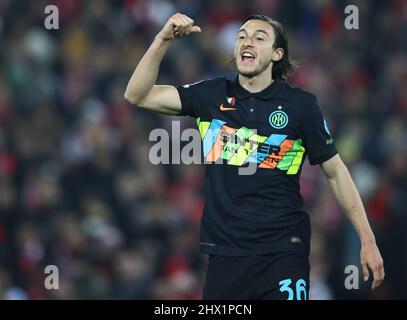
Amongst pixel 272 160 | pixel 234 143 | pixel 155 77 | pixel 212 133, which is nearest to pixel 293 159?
pixel 272 160

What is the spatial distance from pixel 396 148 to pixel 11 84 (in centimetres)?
457

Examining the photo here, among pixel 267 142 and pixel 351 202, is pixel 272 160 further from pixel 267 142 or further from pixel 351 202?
pixel 351 202

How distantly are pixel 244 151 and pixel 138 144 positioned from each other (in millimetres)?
6356

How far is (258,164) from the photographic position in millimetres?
7402

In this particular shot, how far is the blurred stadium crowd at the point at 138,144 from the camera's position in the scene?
11828 mm

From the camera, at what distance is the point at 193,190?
1320cm

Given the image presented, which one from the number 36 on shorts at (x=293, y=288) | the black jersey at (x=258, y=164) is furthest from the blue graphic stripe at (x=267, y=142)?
the number 36 on shorts at (x=293, y=288)

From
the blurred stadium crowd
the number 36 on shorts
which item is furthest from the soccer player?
the blurred stadium crowd

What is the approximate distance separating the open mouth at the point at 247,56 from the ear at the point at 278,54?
190 millimetres

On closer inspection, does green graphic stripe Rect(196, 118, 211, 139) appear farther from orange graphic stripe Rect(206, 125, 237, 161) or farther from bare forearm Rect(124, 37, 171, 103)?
bare forearm Rect(124, 37, 171, 103)

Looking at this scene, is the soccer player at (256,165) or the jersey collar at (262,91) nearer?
the soccer player at (256,165)

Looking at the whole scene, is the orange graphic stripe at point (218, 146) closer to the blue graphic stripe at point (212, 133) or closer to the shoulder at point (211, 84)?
the blue graphic stripe at point (212, 133)

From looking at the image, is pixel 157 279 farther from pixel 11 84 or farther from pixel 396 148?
pixel 11 84

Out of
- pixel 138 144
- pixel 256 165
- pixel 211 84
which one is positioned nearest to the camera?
pixel 256 165
